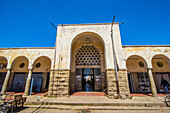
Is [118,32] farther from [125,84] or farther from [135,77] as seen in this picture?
[135,77]

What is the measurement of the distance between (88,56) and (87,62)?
2.35ft

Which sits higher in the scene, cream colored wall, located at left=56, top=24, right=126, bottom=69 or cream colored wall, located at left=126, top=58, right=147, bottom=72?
cream colored wall, located at left=56, top=24, right=126, bottom=69

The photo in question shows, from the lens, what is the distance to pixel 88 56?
364 inches

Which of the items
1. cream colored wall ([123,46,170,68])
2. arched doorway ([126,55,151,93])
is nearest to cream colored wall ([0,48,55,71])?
cream colored wall ([123,46,170,68])

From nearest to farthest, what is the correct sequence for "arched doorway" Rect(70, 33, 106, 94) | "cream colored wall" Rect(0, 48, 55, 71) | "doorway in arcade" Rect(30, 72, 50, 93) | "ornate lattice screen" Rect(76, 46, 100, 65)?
"cream colored wall" Rect(0, 48, 55, 71) → "arched doorway" Rect(70, 33, 106, 94) → "ornate lattice screen" Rect(76, 46, 100, 65) → "doorway in arcade" Rect(30, 72, 50, 93)

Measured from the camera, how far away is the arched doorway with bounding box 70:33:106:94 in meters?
8.62

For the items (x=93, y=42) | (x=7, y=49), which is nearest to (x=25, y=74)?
(x=7, y=49)

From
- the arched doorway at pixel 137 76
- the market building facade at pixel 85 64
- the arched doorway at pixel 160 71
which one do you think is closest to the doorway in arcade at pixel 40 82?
the market building facade at pixel 85 64

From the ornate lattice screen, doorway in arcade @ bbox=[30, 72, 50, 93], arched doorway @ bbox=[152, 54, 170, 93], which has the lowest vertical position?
doorway in arcade @ bbox=[30, 72, 50, 93]

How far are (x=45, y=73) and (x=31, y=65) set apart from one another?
8.82ft

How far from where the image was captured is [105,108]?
4.39 meters

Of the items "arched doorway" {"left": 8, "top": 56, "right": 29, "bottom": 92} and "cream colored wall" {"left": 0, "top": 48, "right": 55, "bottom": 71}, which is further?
"arched doorway" {"left": 8, "top": 56, "right": 29, "bottom": 92}

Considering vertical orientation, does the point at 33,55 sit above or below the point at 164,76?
above

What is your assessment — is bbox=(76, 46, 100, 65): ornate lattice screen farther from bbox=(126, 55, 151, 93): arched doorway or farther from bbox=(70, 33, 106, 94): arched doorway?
bbox=(126, 55, 151, 93): arched doorway
